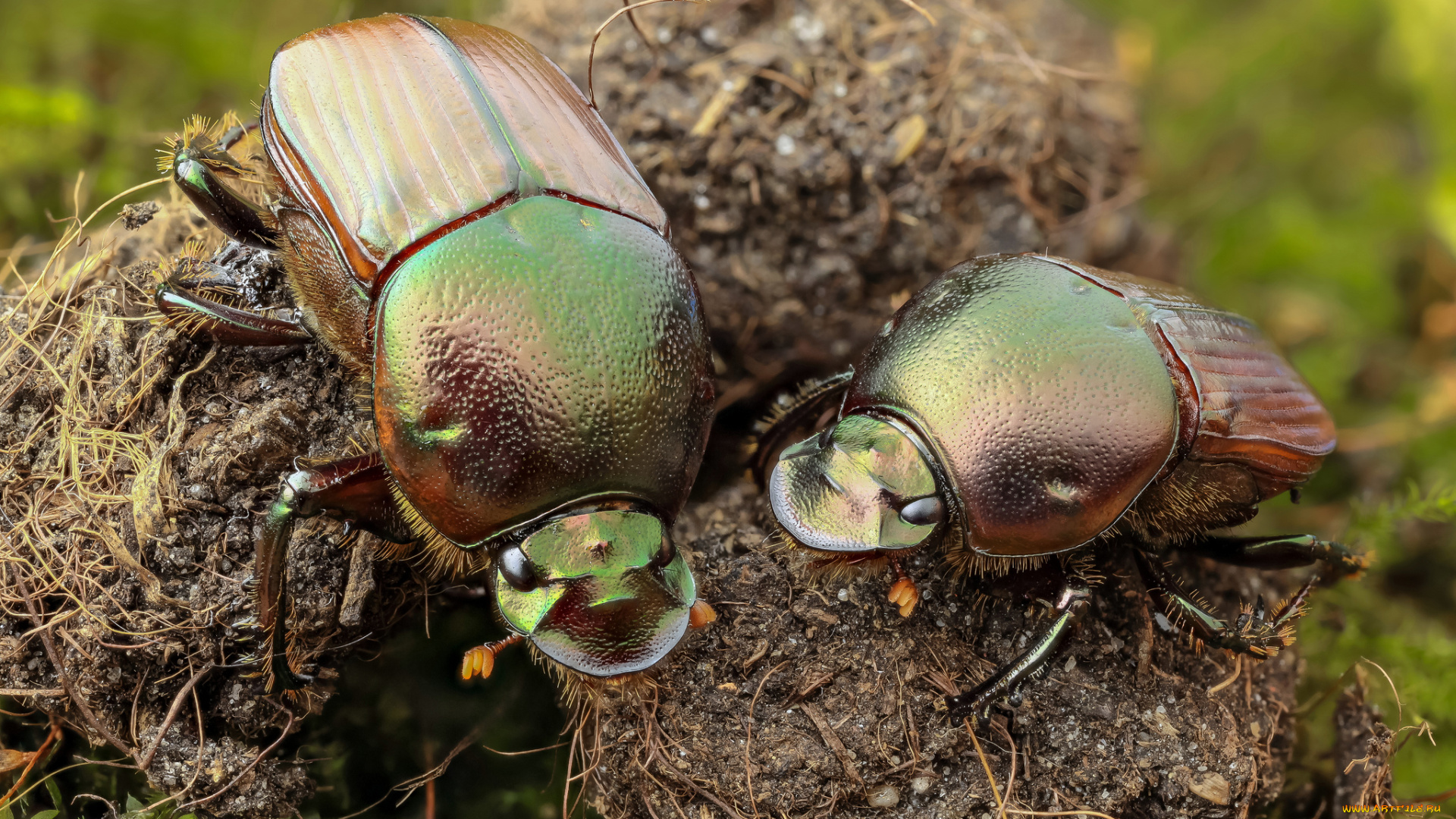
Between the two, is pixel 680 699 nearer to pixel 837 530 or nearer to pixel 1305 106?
pixel 837 530

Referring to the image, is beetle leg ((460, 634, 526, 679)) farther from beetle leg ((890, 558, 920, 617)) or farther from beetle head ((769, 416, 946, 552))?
beetle leg ((890, 558, 920, 617))

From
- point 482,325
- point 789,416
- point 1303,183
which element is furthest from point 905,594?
point 1303,183

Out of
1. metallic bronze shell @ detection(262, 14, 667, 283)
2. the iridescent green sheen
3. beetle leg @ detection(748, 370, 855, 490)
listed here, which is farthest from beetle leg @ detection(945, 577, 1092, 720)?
metallic bronze shell @ detection(262, 14, 667, 283)

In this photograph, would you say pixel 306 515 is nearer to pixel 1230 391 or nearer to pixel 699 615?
pixel 699 615

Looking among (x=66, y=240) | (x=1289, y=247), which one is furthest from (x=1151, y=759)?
(x=66, y=240)

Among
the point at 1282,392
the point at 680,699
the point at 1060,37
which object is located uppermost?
the point at 1060,37

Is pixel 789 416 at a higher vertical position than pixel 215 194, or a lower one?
lower

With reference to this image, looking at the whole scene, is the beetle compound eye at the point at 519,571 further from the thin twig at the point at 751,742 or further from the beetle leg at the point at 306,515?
the thin twig at the point at 751,742
